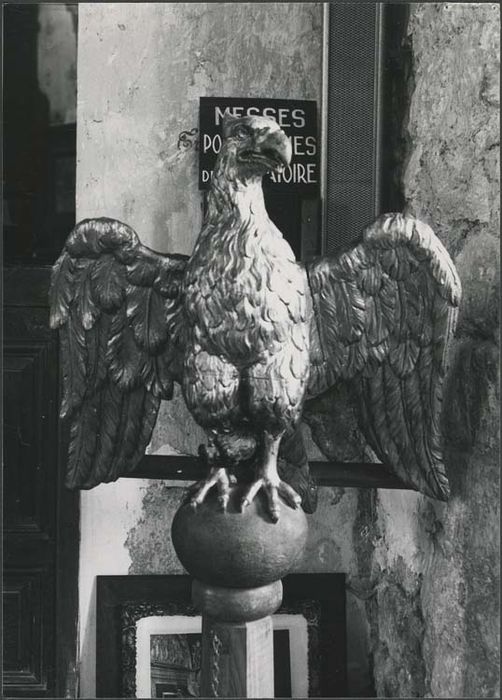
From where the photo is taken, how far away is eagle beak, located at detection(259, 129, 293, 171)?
1.10 m

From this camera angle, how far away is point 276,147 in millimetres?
1107

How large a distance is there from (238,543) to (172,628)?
2.14 ft

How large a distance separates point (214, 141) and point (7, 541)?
0.92 metres

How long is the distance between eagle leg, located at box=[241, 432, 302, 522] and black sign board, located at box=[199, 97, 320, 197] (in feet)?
2.14

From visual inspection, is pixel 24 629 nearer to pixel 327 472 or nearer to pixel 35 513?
pixel 35 513

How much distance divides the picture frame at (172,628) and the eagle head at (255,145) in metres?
0.89

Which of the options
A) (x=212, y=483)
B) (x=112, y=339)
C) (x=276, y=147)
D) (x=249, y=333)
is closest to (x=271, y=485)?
(x=212, y=483)

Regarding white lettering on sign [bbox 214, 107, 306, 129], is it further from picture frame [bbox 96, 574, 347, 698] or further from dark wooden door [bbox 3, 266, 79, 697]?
picture frame [bbox 96, 574, 347, 698]

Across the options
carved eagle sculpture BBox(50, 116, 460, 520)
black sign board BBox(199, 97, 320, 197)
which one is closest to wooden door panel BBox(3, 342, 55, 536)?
carved eagle sculpture BBox(50, 116, 460, 520)

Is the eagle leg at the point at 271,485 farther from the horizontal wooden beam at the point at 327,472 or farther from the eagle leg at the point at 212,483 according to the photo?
the horizontal wooden beam at the point at 327,472

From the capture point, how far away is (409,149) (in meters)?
1.48

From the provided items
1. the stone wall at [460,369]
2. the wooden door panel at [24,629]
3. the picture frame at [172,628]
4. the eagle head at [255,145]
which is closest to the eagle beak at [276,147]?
the eagle head at [255,145]

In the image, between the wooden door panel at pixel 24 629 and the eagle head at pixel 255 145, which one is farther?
the wooden door panel at pixel 24 629

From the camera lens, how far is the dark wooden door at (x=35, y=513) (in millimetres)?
1644
